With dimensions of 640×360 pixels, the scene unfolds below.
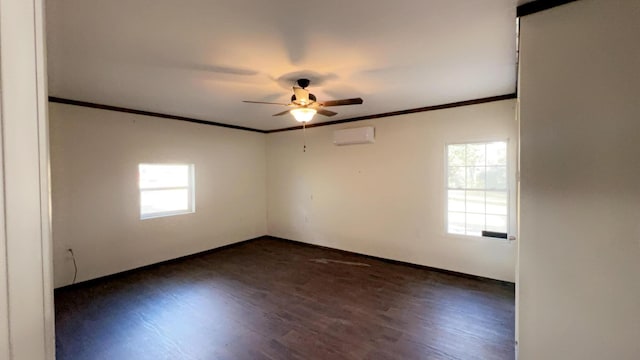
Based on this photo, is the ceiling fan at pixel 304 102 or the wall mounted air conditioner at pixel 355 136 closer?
the ceiling fan at pixel 304 102

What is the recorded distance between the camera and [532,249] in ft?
5.66

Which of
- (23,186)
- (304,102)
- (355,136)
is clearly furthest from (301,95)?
(23,186)

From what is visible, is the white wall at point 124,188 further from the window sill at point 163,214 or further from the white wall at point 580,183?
the white wall at point 580,183

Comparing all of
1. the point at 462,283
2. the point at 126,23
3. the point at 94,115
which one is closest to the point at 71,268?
the point at 94,115

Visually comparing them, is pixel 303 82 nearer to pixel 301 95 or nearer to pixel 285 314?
pixel 301 95

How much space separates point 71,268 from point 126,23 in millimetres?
3485

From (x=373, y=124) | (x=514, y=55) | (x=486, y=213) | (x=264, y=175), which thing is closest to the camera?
(x=514, y=55)

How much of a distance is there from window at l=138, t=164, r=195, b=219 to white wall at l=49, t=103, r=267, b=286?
0.13m

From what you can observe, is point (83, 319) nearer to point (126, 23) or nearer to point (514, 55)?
point (126, 23)

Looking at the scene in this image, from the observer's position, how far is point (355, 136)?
4.99 metres

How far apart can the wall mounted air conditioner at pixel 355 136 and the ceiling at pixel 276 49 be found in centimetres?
110

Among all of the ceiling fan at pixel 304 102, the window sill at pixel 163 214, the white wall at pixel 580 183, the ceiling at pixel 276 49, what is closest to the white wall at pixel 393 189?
the ceiling at pixel 276 49

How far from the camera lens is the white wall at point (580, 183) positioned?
1485 millimetres

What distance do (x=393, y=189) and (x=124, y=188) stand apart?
4178 millimetres
